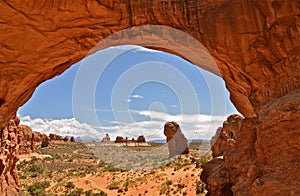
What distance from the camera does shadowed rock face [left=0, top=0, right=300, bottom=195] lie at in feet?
18.3

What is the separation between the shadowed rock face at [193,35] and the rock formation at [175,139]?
873 inches

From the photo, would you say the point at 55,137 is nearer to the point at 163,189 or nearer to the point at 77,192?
the point at 77,192

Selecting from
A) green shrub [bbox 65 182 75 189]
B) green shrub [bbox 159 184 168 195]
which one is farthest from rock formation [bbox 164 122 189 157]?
green shrub [bbox 65 182 75 189]

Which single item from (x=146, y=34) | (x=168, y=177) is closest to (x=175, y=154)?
(x=168, y=177)

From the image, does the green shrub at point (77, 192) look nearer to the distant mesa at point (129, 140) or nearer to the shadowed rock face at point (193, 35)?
the shadowed rock face at point (193, 35)

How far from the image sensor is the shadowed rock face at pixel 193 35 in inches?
220

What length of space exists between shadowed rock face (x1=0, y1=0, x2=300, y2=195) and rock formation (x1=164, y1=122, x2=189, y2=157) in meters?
22.2

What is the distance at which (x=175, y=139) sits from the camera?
29.3 meters

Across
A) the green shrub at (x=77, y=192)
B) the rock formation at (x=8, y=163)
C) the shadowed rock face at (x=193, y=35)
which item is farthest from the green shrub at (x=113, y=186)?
the shadowed rock face at (x=193, y=35)

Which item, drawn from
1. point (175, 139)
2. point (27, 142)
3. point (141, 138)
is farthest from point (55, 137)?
point (175, 139)

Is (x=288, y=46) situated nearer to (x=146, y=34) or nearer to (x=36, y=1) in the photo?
(x=146, y=34)

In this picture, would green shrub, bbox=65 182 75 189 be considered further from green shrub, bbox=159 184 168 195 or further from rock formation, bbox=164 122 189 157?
rock formation, bbox=164 122 189 157

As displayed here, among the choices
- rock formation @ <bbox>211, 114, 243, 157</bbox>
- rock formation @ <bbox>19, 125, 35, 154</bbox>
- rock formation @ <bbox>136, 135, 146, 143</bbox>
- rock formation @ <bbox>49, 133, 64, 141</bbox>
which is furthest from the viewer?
rock formation @ <bbox>49, 133, 64, 141</bbox>

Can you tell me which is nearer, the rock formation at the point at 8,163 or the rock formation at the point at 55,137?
the rock formation at the point at 8,163
